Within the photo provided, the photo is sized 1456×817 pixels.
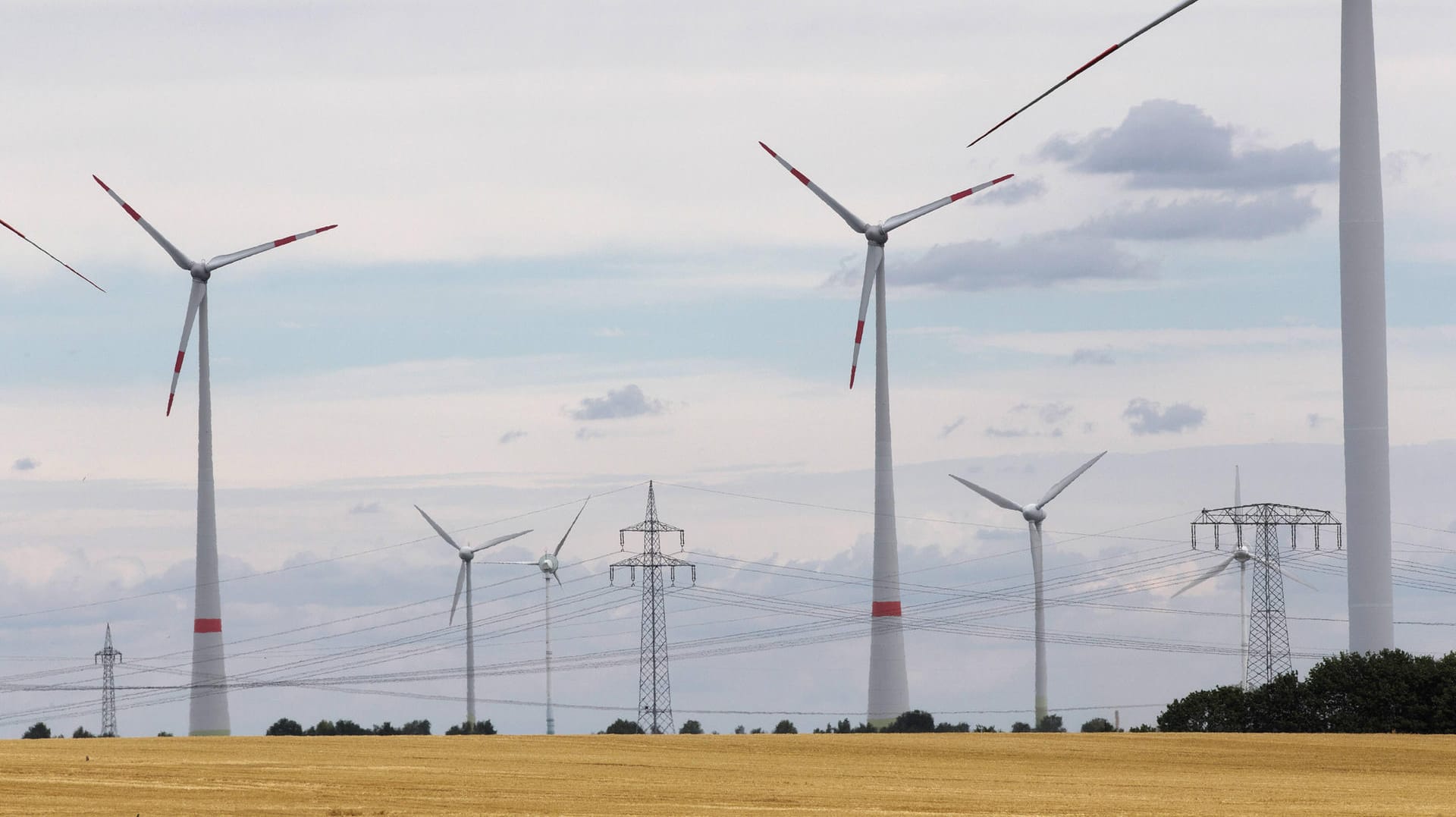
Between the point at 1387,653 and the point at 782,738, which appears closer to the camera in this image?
the point at 782,738

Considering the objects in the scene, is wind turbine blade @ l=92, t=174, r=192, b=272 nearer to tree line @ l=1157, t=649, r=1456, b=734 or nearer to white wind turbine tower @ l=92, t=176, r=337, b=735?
white wind turbine tower @ l=92, t=176, r=337, b=735

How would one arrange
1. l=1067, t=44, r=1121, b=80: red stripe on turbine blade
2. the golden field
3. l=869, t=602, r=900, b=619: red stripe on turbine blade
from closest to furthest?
the golden field, l=1067, t=44, r=1121, b=80: red stripe on turbine blade, l=869, t=602, r=900, b=619: red stripe on turbine blade

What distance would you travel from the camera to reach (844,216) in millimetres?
121188

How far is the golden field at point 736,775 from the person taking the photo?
4150cm

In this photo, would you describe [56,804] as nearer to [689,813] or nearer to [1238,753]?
[689,813]

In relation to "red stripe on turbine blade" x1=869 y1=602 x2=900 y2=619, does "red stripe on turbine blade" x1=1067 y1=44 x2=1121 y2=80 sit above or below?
above

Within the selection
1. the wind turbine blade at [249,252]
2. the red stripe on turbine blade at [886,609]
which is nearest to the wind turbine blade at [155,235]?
the wind turbine blade at [249,252]

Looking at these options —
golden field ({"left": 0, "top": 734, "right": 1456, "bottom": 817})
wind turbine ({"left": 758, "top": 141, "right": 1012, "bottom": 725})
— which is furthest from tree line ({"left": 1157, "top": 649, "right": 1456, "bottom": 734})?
wind turbine ({"left": 758, "top": 141, "right": 1012, "bottom": 725})

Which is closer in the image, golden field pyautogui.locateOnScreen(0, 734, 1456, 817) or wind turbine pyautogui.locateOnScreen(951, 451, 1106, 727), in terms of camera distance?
golden field pyautogui.locateOnScreen(0, 734, 1456, 817)

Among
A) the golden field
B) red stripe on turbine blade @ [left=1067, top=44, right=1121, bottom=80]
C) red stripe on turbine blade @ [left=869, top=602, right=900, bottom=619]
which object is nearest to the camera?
the golden field

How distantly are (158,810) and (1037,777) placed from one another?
93.0 feet

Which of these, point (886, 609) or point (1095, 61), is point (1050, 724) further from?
point (1095, 61)

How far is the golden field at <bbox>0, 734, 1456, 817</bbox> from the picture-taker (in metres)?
41.5

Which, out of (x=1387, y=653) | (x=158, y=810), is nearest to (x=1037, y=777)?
(x=158, y=810)
